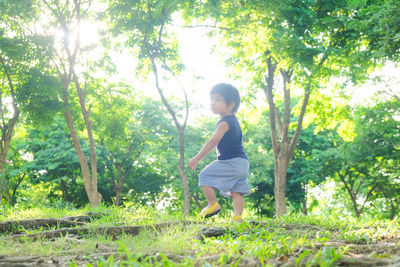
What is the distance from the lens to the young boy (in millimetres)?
5066

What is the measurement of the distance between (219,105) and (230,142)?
57 cm

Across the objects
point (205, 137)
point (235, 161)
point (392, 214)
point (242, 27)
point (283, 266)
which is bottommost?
point (392, 214)

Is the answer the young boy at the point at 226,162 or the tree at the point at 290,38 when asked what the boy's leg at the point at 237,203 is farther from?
the tree at the point at 290,38

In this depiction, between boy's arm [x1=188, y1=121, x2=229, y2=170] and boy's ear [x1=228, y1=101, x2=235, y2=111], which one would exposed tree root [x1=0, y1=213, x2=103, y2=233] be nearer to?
boy's arm [x1=188, y1=121, x2=229, y2=170]

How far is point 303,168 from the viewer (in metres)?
25.9

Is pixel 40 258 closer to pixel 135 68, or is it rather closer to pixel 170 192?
pixel 135 68

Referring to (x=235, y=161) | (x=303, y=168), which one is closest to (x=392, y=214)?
→ (x=303, y=168)

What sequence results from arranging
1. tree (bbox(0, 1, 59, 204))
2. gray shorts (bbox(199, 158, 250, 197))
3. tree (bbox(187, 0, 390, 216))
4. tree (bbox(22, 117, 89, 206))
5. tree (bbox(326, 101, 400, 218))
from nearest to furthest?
gray shorts (bbox(199, 158, 250, 197)) < tree (bbox(187, 0, 390, 216)) < tree (bbox(0, 1, 59, 204)) < tree (bbox(326, 101, 400, 218)) < tree (bbox(22, 117, 89, 206))

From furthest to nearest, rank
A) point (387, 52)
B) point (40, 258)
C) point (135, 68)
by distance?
point (135, 68) → point (387, 52) → point (40, 258)

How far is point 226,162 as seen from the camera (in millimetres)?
Answer: 5156

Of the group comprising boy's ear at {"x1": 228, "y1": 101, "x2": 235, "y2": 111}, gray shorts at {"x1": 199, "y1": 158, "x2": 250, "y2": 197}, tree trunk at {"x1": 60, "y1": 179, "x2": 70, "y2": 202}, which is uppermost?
boy's ear at {"x1": 228, "y1": 101, "x2": 235, "y2": 111}

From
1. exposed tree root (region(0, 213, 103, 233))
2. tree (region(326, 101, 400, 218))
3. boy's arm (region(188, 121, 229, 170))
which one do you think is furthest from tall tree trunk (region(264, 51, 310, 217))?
exposed tree root (region(0, 213, 103, 233))

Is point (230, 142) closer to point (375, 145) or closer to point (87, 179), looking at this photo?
point (87, 179)

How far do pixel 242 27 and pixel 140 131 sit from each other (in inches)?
666
